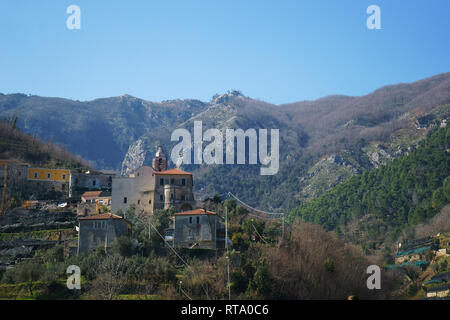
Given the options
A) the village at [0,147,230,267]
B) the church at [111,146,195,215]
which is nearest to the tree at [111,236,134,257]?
the village at [0,147,230,267]

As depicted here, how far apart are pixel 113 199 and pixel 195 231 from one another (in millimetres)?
16441

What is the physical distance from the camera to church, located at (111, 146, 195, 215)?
242 feet

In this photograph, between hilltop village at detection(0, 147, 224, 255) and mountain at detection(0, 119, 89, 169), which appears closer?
hilltop village at detection(0, 147, 224, 255)

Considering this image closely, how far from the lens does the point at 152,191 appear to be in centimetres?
7469

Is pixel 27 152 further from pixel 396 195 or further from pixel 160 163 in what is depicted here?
pixel 396 195

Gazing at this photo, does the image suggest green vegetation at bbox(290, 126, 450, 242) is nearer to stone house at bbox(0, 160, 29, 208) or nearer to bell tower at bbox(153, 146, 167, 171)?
bell tower at bbox(153, 146, 167, 171)

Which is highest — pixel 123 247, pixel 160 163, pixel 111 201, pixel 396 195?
pixel 160 163

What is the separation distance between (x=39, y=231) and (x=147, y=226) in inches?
574

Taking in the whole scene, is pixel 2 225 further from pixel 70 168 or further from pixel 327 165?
pixel 327 165

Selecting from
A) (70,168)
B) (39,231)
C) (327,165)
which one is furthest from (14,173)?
(327,165)

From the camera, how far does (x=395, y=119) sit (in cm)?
19525

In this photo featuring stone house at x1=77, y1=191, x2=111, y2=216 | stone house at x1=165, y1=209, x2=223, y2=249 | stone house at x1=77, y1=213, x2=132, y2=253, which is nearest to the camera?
stone house at x1=165, y1=209, x2=223, y2=249

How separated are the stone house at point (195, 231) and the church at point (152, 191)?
9.52 metres

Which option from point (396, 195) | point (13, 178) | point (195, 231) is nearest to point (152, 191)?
point (195, 231)
